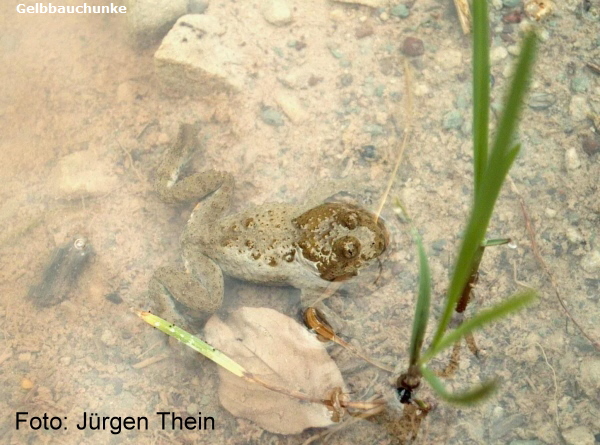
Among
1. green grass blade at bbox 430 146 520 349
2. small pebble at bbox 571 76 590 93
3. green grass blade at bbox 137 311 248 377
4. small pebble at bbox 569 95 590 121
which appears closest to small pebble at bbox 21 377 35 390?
green grass blade at bbox 137 311 248 377

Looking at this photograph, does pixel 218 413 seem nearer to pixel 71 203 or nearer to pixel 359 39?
pixel 71 203

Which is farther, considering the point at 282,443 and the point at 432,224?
the point at 432,224

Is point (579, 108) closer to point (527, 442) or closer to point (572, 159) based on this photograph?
point (572, 159)

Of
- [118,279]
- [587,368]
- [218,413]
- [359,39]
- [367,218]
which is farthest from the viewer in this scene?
[359,39]

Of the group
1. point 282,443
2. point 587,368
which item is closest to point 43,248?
point 282,443

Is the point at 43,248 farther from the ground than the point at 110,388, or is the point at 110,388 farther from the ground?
the point at 43,248

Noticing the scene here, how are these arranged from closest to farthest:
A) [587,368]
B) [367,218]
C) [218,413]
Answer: [587,368] < [218,413] < [367,218]

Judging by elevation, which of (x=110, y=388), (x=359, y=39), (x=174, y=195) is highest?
(x=359, y=39)
